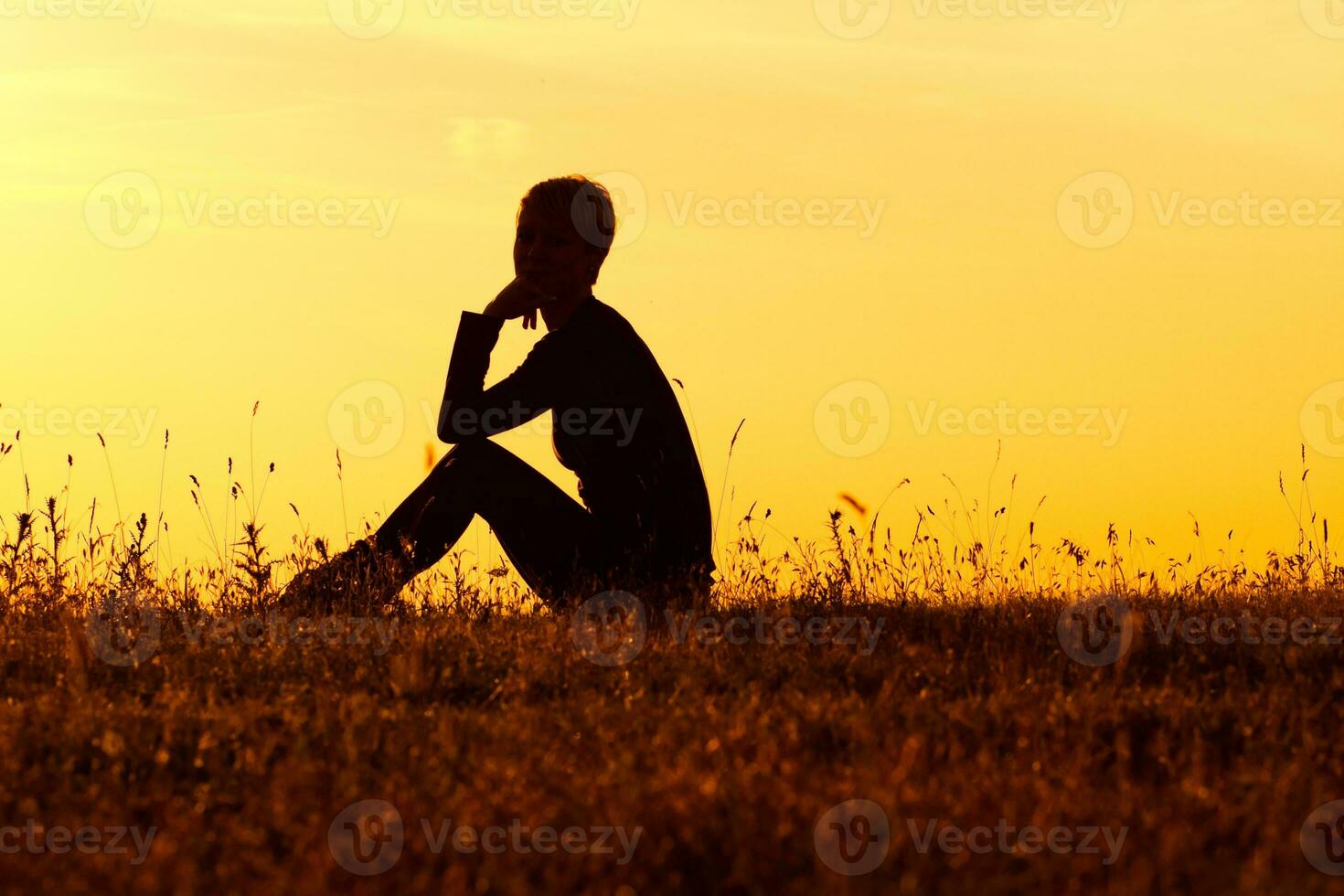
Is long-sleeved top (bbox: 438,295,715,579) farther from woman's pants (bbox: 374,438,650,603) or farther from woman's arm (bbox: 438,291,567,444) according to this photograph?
woman's pants (bbox: 374,438,650,603)

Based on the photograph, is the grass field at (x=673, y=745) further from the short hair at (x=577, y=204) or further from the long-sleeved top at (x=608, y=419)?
the short hair at (x=577, y=204)

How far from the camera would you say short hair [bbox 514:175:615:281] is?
26.1 feet

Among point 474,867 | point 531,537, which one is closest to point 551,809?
point 474,867

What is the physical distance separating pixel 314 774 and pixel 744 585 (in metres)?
3.84

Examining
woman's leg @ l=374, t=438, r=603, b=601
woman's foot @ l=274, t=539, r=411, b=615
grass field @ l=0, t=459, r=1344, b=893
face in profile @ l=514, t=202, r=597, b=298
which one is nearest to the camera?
grass field @ l=0, t=459, r=1344, b=893

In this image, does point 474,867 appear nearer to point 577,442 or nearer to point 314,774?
point 314,774

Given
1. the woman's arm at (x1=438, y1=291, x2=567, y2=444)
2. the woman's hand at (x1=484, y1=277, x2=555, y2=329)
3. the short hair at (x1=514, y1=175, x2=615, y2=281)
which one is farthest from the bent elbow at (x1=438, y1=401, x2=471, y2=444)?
the short hair at (x1=514, y1=175, x2=615, y2=281)

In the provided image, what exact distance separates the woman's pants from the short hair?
121 centimetres

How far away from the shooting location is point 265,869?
4242mm

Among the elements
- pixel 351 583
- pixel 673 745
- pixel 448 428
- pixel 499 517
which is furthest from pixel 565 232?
pixel 673 745

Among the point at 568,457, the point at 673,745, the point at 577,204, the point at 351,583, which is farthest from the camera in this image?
the point at 568,457

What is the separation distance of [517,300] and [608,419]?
82cm

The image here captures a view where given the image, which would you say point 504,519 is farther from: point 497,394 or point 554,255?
point 554,255

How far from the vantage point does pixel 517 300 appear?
8.18 meters
